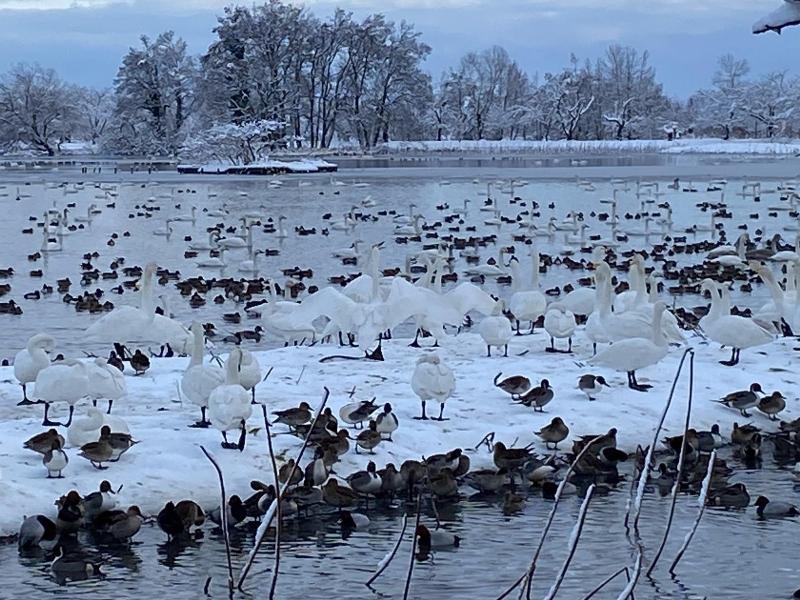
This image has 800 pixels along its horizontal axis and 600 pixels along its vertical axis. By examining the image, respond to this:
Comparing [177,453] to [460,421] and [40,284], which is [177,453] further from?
[40,284]

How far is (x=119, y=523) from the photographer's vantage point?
7055 mm

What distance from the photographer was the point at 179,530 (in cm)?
718

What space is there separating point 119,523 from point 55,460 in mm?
816

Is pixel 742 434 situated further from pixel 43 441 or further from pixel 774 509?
pixel 43 441

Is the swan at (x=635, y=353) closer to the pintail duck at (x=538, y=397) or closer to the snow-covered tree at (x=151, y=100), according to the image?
the pintail duck at (x=538, y=397)

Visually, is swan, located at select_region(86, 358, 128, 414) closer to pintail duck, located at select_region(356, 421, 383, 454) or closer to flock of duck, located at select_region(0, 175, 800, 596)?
flock of duck, located at select_region(0, 175, 800, 596)

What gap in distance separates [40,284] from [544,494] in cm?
1242

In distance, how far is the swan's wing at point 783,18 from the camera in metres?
4.93

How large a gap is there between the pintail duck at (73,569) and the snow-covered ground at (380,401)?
614mm

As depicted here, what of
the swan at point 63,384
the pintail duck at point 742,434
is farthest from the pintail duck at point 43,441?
the pintail duck at point 742,434

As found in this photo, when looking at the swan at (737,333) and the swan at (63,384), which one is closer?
the swan at (63,384)

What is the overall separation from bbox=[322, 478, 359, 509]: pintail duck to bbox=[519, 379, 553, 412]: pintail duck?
7.29 feet

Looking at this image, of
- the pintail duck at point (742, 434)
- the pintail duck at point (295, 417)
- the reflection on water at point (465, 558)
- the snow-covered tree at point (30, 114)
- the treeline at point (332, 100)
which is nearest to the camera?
the reflection on water at point (465, 558)

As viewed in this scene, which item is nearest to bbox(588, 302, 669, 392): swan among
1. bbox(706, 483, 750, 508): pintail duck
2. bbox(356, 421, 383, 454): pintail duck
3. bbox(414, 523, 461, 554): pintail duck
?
bbox(706, 483, 750, 508): pintail duck
